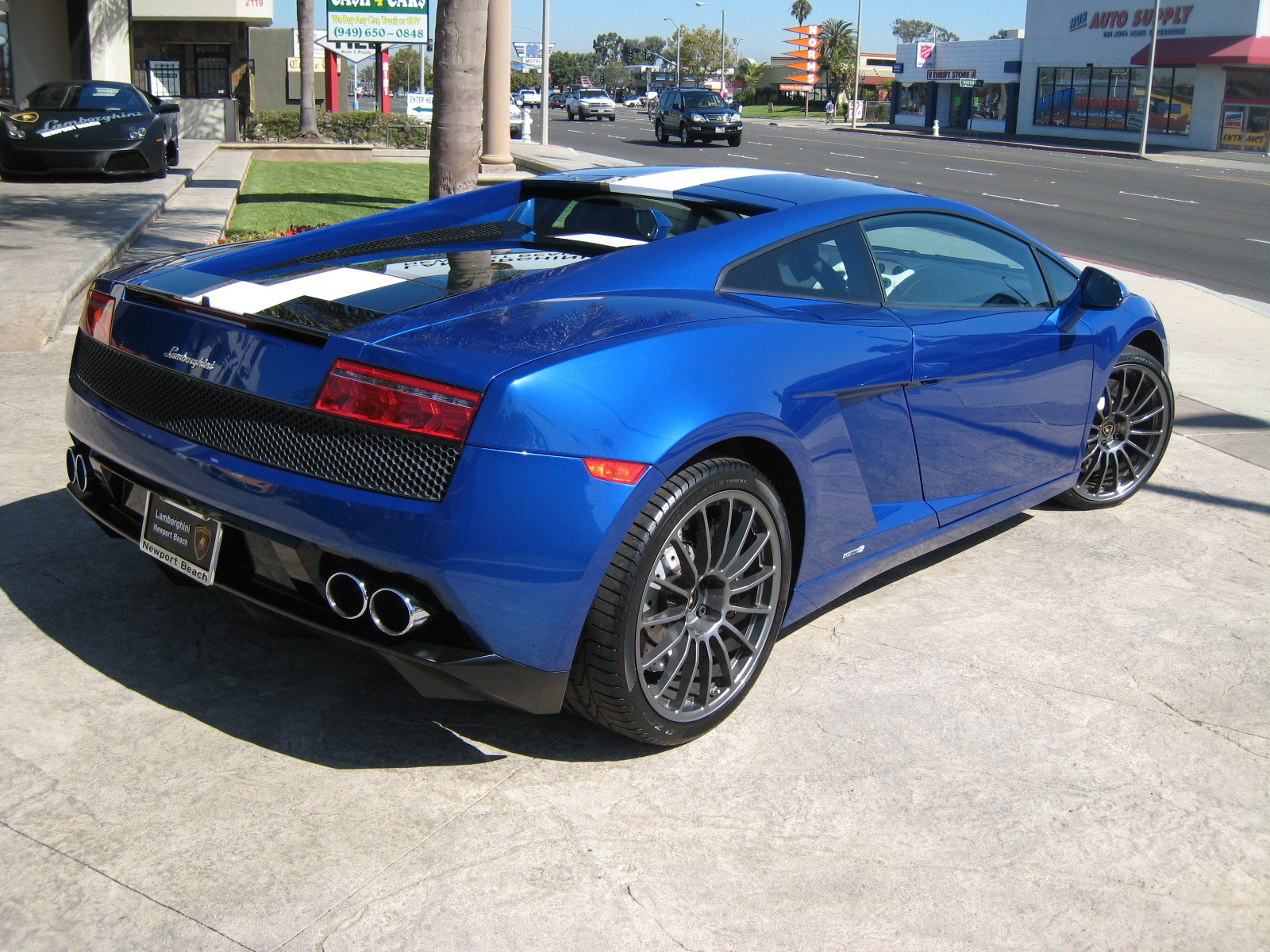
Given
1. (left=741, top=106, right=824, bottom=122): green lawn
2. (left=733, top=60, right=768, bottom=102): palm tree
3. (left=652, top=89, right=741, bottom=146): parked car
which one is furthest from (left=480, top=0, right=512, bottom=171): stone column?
(left=733, top=60, right=768, bottom=102): palm tree

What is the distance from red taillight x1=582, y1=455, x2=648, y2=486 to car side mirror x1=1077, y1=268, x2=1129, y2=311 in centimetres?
248

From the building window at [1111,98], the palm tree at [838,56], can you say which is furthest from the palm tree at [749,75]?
the building window at [1111,98]

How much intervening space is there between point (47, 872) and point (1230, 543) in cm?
428

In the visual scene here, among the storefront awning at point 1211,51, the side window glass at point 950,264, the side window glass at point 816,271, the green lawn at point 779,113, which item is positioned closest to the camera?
the side window glass at point 816,271

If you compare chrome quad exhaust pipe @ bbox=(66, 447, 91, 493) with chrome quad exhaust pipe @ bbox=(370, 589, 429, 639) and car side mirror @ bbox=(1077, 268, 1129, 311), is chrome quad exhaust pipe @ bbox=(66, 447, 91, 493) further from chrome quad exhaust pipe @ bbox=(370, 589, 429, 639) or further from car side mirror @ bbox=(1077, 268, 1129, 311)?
car side mirror @ bbox=(1077, 268, 1129, 311)

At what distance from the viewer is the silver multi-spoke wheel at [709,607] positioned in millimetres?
2848

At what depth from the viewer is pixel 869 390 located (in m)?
3.31

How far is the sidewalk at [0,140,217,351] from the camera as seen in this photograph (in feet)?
23.2

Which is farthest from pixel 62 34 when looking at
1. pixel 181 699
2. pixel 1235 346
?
pixel 181 699

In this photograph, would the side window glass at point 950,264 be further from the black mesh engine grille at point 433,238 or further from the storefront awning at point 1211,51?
the storefront awning at point 1211,51

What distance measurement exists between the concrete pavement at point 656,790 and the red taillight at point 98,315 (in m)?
0.83

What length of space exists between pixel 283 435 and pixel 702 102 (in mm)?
37533

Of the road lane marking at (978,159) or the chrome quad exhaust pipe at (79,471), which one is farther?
the road lane marking at (978,159)

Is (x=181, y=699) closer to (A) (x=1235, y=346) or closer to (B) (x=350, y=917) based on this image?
(B) (x=350, y=917)
